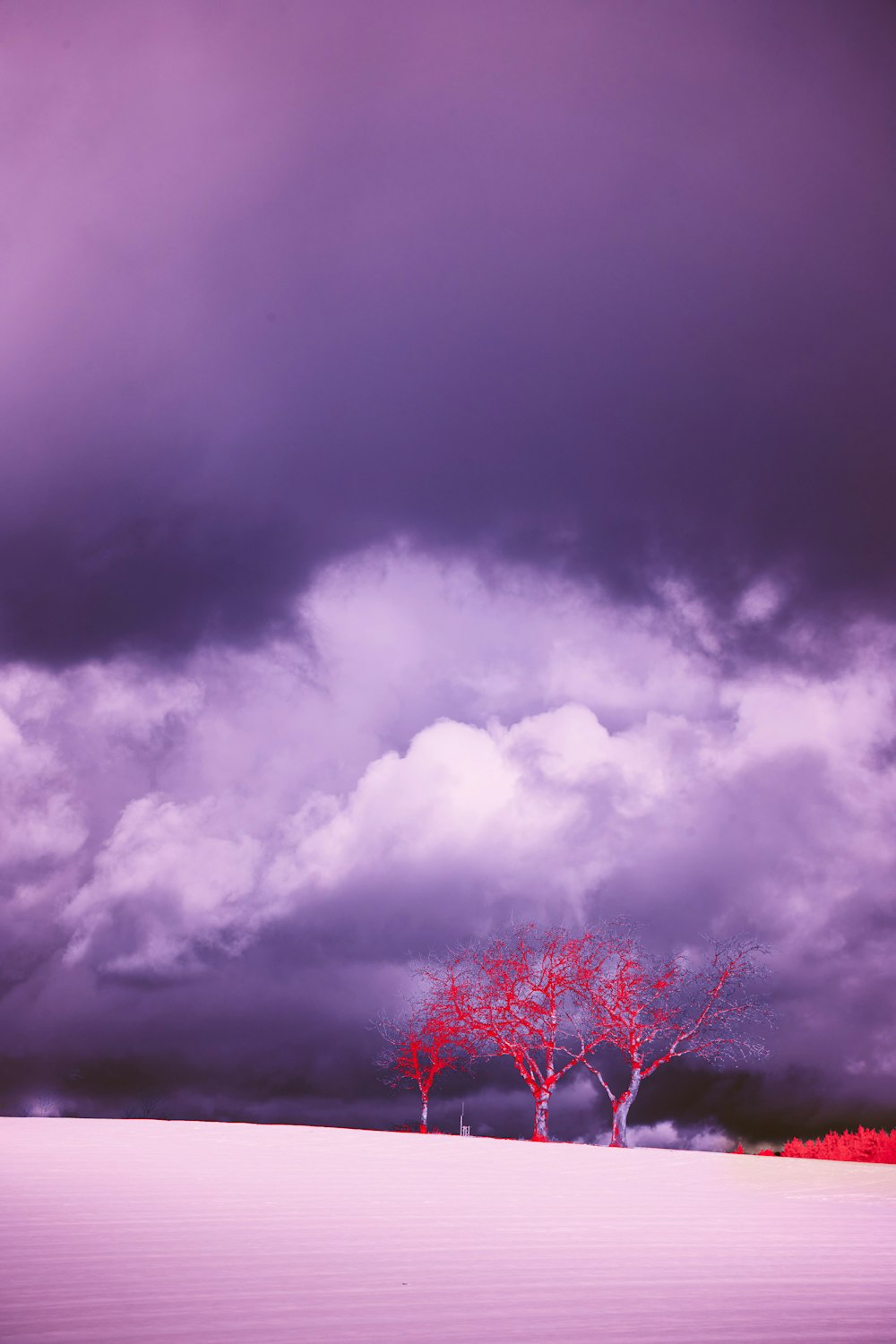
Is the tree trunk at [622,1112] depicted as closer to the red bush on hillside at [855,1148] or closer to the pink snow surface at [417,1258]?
the red bush on hillside at [855,1148]

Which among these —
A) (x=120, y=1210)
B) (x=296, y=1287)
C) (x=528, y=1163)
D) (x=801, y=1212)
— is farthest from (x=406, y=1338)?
(x=528, y=1163)

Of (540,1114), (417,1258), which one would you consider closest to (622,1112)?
(540,1114)

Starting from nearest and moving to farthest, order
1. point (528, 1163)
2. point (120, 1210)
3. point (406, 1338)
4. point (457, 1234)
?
point (406, 1338) < point (457, 1234) < point (120, 1210) < point (528, 1163)

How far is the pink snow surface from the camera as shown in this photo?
389 centimetres

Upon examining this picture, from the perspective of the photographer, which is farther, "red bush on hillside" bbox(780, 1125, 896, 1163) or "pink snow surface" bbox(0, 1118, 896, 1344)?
"red bush on hillside" bbox(780, 1125, 896, 1163)

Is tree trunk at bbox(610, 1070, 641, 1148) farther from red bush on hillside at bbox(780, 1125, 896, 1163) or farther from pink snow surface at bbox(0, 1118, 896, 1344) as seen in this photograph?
pink snow surface at bbox(0, 1118, 896, 1344)

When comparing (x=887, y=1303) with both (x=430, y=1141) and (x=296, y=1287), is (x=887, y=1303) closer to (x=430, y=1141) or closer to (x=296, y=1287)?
(x=296, y=1287)

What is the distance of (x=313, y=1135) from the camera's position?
66.7 ft

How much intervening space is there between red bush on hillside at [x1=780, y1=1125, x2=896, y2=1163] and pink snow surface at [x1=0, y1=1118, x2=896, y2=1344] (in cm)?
1356

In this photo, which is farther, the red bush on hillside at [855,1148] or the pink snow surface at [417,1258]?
the red bush on hillside at [855,1148]

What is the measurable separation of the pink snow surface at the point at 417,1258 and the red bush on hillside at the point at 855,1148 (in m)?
13.6

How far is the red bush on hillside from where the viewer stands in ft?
77.5

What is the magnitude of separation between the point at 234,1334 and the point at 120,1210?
12.8 feet

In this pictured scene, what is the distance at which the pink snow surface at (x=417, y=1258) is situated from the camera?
389 cm
